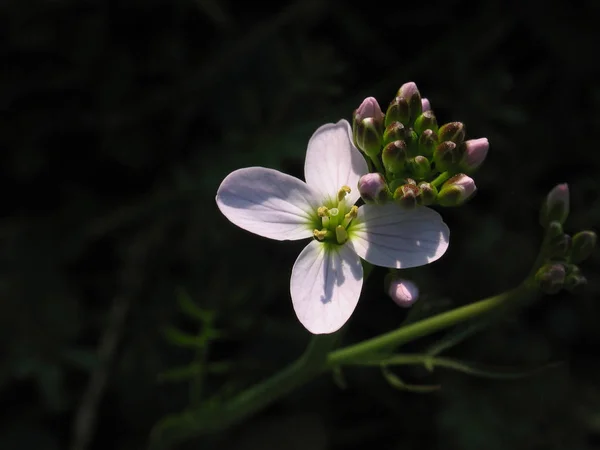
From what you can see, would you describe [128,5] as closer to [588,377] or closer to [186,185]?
[186,185]

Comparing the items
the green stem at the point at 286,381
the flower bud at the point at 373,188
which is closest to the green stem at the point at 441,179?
the flower bud at the point at 373,188

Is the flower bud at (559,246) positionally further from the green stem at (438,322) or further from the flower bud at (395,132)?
the flower bud at (395,132)

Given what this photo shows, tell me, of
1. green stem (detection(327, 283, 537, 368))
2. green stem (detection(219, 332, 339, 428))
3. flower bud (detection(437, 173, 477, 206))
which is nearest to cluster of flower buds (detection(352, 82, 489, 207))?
flower bud (detection(437, 173, 477, 206))

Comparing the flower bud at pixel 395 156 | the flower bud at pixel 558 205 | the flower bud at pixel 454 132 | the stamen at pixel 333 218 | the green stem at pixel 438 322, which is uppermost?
the flower bud at pixel 454 132

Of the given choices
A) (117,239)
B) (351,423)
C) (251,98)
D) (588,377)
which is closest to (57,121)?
(117,239)

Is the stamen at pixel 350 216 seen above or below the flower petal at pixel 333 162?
below

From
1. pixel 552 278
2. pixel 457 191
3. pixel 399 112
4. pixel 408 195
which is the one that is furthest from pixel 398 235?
pixel 552 278

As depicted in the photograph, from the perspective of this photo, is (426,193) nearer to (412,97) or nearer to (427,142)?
(427,142)

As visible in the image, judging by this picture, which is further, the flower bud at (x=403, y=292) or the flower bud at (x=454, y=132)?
the flower bud at (x=454, y=132)
